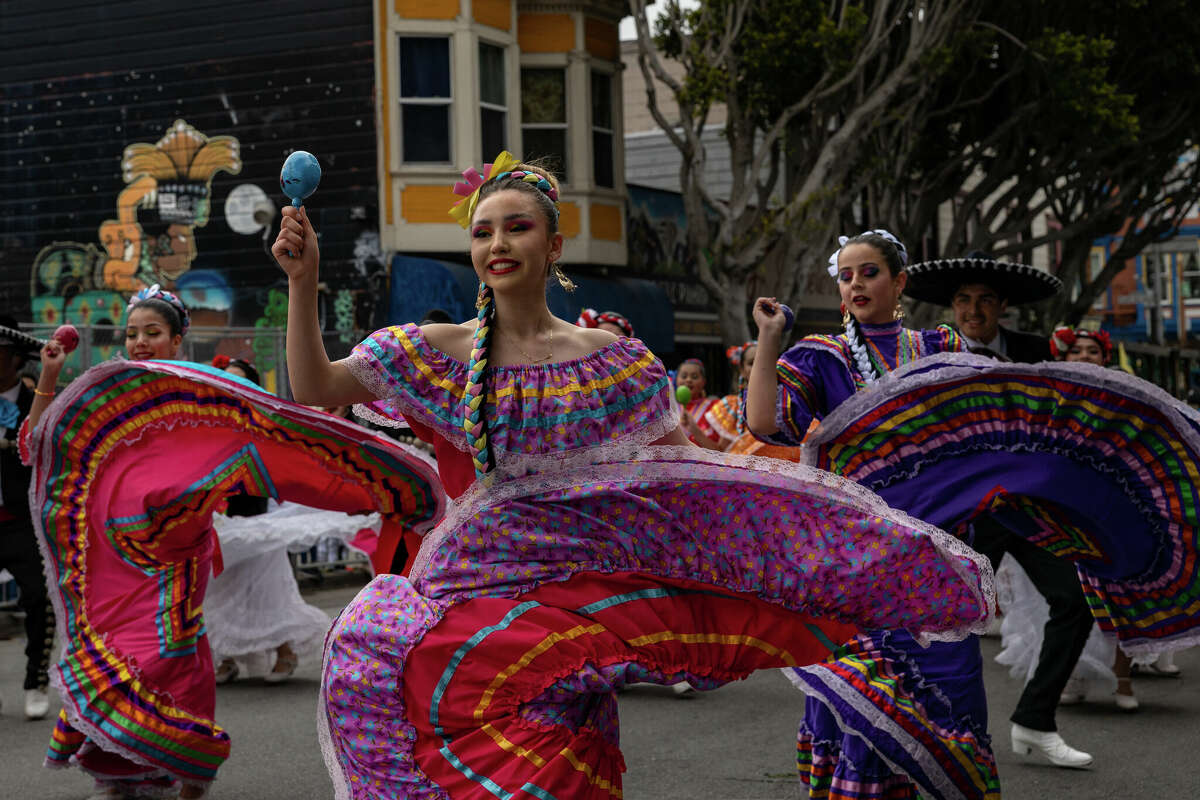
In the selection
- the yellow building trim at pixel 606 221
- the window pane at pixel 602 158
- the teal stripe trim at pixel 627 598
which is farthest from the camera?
the window pane at pixel 602 158

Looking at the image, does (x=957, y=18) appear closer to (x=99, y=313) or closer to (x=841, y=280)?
(x=99, y=313)

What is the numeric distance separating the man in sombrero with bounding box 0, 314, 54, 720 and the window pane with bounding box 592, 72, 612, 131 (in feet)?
47.1

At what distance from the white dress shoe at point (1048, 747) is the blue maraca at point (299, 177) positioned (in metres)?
4.46

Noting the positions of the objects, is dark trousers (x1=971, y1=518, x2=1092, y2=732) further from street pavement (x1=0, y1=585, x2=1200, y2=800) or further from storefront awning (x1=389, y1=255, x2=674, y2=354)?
storefront awning (x1=389, y1=255, x2=674, y2=354)

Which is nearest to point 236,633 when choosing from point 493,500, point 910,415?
point 910,415

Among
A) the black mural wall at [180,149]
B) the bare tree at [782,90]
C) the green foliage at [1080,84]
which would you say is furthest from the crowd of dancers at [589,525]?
the green foliage at [1080,84]

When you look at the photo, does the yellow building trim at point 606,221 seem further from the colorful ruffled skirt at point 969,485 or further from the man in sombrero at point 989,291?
the colorful ruffled skirt at point 969,485

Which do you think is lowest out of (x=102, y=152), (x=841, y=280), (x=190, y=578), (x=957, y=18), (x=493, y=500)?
(x=190, y=578)

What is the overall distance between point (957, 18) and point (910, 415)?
641 inches

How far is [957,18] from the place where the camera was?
781 inches

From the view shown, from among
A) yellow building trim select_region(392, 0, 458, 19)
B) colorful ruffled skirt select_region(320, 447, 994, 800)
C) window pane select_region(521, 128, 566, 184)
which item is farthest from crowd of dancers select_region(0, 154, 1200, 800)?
window pane select_region(521, 128, 566, 184)

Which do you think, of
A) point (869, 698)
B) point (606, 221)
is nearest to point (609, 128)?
point (606, 221)

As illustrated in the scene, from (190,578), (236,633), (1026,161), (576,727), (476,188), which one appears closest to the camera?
(576,727)

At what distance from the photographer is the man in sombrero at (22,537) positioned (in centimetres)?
780
